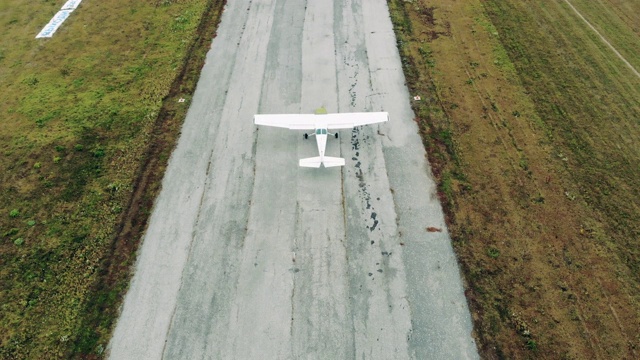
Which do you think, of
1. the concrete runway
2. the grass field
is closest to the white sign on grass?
the concrete runway

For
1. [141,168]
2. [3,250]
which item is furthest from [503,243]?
[3,250]

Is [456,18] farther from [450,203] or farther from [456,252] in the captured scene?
[456,252]

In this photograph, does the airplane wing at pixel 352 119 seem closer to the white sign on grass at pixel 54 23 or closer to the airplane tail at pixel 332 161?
the airplane tail at pixel 332 161

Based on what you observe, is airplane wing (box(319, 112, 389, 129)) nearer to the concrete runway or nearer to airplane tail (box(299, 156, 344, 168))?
the concrete runway

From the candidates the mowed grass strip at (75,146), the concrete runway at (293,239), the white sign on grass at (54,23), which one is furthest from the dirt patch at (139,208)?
the white sign on grass at (54,23)

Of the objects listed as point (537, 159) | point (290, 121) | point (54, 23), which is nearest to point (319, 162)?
point (290, 121)
